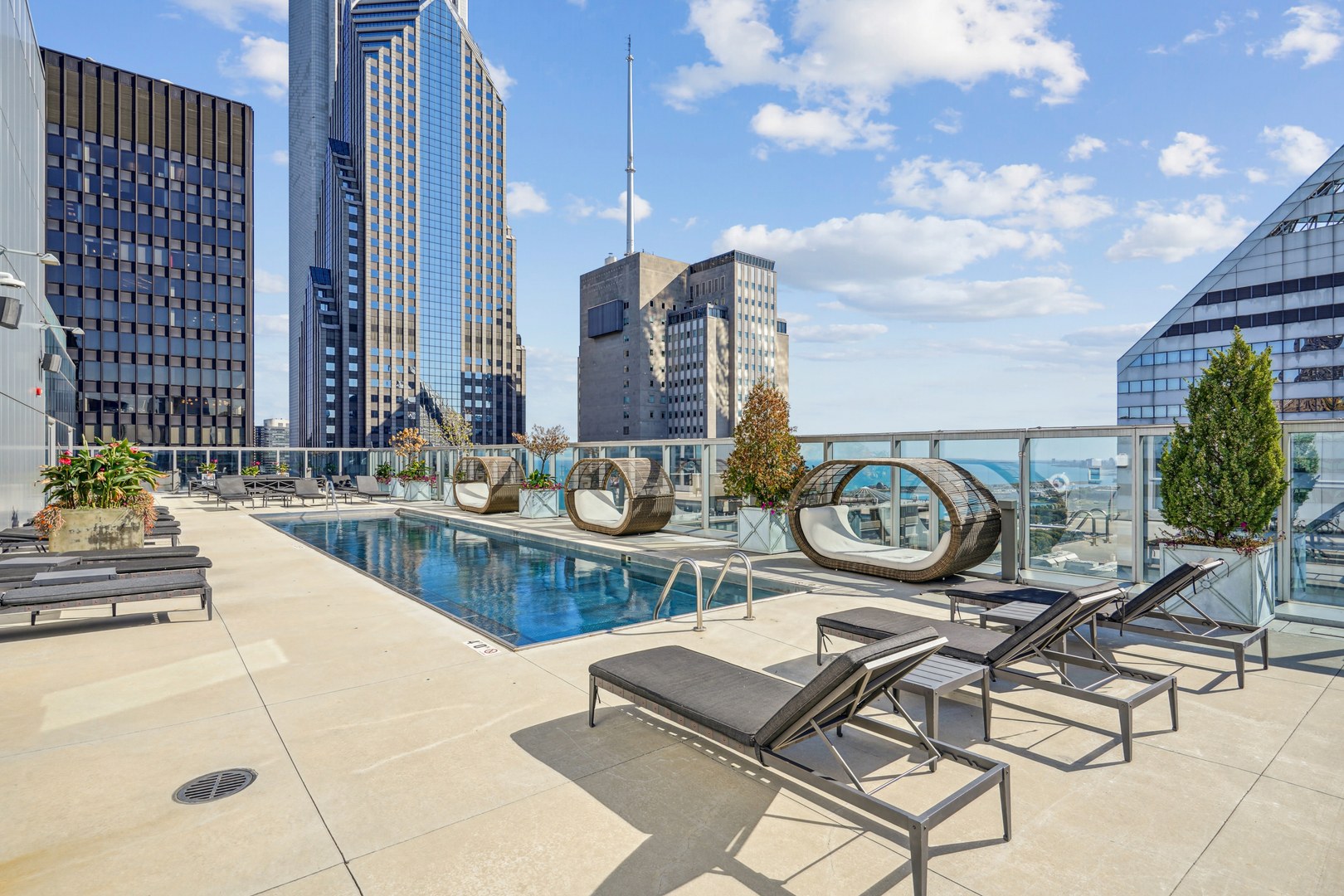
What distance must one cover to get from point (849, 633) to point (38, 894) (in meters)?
4.04

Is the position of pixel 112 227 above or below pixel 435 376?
above

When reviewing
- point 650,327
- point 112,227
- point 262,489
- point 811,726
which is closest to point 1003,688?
point 811,726

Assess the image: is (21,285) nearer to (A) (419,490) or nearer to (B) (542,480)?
→ (B) (542,480)

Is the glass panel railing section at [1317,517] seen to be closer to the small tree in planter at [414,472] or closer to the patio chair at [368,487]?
the small tree in planter at [414,472]

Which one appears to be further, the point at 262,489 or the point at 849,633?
the point at 262,489

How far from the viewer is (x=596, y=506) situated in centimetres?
1391

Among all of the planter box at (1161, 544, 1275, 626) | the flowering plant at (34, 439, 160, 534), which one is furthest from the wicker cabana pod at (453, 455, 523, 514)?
the planter box at (1161, 544, 1275, 626)

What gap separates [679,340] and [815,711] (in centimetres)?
10393

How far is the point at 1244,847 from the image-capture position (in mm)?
2555

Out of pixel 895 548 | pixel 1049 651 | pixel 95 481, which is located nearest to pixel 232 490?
pixel 95 481

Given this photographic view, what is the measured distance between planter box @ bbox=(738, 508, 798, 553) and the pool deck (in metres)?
5.04

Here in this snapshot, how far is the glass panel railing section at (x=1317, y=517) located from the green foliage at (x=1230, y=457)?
12.5 inches

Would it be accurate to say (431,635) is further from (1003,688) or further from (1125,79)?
(1125,79)

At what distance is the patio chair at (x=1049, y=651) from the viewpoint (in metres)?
3.41
